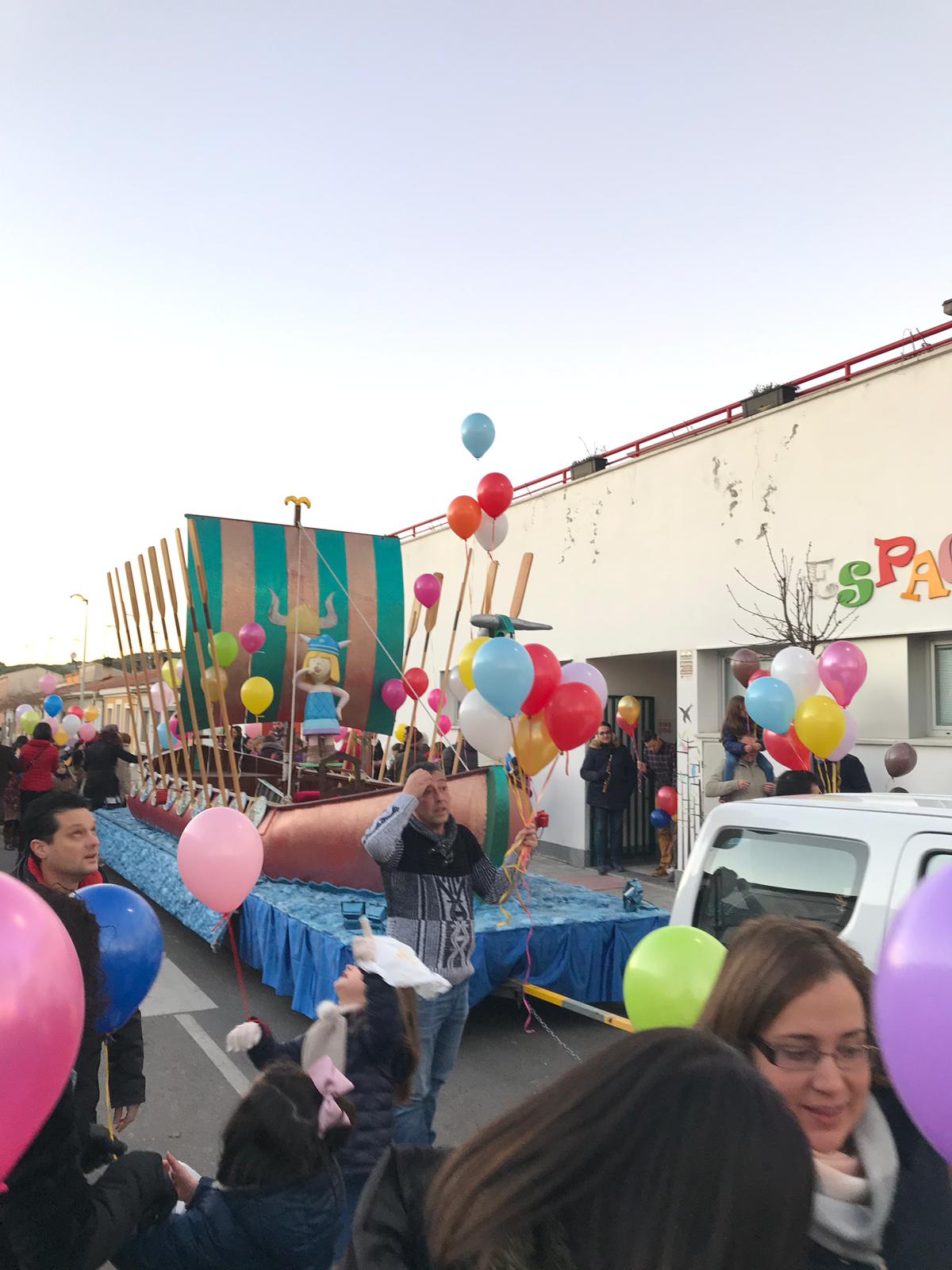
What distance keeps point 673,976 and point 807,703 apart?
13.6ft

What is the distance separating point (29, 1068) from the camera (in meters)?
1.45

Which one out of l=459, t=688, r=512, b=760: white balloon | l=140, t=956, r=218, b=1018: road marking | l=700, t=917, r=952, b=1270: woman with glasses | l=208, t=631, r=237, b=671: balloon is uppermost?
l=208, t=631, r=237, b=671: balloon

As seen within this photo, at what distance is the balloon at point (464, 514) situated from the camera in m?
6.84

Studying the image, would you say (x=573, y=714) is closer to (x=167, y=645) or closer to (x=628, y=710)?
(x=628, y=710)

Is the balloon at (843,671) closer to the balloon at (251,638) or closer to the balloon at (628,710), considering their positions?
the balloon at (628,710)

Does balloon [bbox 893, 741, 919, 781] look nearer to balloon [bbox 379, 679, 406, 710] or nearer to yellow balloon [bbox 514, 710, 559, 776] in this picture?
yellow balloon [bbox 514, 710, 559, 776]

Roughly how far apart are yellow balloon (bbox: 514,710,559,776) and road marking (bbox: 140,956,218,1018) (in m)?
2.49

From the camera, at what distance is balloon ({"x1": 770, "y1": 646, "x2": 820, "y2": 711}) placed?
658 cm

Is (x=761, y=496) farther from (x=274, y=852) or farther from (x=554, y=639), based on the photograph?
(x=274, y=852)

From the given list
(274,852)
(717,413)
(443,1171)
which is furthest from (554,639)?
(443,1171)

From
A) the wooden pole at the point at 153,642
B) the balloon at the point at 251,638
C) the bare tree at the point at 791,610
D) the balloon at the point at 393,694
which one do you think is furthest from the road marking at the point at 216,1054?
the balloon at the point at 393,694

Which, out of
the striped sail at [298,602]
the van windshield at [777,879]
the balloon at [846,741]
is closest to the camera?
the van windshield at [777,879]

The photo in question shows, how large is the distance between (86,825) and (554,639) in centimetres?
1002

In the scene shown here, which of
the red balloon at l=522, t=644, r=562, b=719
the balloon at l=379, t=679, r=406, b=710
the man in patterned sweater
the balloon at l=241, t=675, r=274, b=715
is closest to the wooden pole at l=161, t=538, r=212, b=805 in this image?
the balloon at l=241, t=675, r=274, b=715
